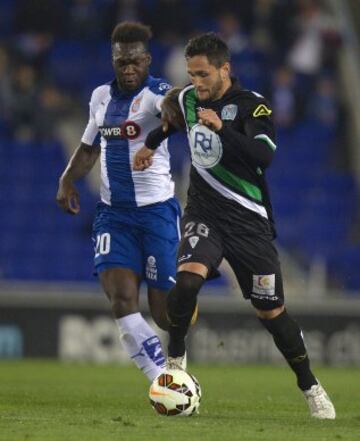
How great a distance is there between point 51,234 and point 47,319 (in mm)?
2844

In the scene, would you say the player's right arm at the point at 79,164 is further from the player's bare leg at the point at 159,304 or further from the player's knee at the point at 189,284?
the player's knee at the point at 189,284

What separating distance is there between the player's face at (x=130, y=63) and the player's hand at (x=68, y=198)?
793 mm

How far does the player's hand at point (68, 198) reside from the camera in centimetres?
941

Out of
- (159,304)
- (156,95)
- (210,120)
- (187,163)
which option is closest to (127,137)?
(156,95)

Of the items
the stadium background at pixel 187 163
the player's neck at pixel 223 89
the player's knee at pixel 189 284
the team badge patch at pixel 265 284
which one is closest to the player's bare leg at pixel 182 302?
the player's knee at pixel 189 284

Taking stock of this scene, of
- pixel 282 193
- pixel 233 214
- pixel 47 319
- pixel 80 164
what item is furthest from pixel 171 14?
pixel 233 214

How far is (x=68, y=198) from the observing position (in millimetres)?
9422

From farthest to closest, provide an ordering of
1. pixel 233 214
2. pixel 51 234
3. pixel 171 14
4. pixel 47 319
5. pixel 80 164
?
pixel 171 14 → pixel 51 234 → pixel 47 319 → pixel 80 164 → pixel 233 214

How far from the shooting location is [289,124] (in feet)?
67.9

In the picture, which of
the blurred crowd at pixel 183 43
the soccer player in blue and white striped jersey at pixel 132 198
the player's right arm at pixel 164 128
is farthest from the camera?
the blurred crowd at pixel 183 43

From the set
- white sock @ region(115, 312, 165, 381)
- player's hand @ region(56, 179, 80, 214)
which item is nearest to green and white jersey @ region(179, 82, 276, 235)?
white sock @ region(115, 312, 165, 381)

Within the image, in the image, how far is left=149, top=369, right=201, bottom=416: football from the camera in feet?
26.2

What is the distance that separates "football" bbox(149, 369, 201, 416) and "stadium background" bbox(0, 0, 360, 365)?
8166 millimetres

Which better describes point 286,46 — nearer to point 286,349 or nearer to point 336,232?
point 336,232
